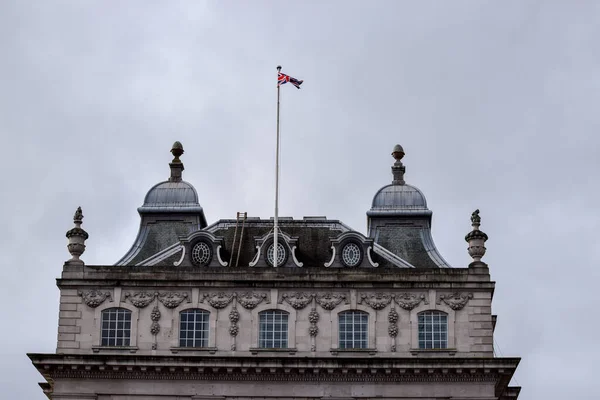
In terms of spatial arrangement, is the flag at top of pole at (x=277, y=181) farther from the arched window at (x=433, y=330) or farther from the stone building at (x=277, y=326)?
the arched window at (x=433, y=330)

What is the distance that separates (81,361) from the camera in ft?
238

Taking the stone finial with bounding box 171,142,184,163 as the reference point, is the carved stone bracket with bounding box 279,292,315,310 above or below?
below

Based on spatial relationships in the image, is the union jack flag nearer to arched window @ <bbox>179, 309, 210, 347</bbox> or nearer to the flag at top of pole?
the flag at top of pole

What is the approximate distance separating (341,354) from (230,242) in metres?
8.82

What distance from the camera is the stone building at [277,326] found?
237 feet

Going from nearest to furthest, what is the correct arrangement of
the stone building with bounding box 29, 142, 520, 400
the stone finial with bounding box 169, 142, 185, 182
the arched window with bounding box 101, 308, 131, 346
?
the stone building with bounding box 29, 142, 520, 400, the arched window with bounding box 101, 308, 131, 346, the stone finial with bounding box 169, 142, 185, 182

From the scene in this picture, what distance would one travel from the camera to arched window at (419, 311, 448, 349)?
73375mm

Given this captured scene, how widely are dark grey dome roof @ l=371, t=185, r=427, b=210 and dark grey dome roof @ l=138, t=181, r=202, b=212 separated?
9.00m

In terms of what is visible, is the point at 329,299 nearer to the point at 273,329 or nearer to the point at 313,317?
the point at 313,317

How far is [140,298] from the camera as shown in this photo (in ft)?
244

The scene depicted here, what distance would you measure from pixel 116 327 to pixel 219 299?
495 cm

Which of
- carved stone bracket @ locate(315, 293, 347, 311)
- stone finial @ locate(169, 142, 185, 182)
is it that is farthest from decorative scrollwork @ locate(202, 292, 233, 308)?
stone finial @ locate(169, 142, 185, 182)

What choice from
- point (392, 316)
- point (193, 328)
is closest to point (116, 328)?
point (193, 328)

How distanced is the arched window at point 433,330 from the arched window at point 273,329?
6.31 metres
